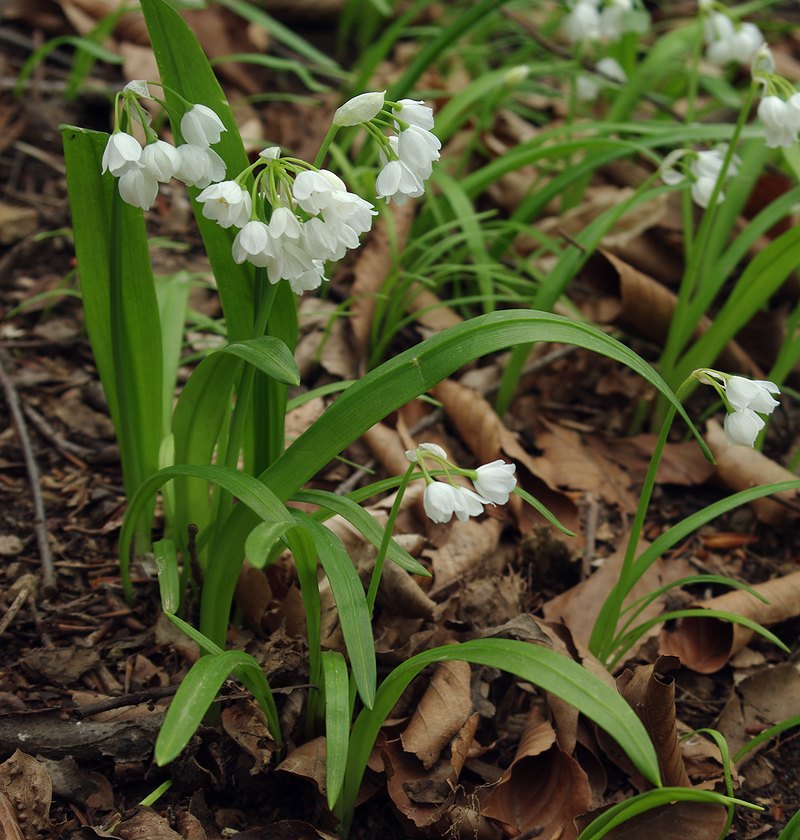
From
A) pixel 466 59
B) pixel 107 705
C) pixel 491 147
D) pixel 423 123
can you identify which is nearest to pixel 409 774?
pixel 107 705

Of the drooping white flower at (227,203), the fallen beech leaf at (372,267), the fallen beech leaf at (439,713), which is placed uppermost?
the drooping white flower at (227,203)

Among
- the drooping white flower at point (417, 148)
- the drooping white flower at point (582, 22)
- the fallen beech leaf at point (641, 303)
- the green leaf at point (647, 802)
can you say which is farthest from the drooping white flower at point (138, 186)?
the drooping white flower at point (582, 22)

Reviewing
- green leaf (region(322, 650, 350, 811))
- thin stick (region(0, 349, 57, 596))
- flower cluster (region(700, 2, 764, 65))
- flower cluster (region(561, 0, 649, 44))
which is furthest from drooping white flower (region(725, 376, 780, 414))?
flower cluster (region(561, 0, 649, 44))

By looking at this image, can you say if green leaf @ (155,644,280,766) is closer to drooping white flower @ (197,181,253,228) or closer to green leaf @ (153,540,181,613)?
green leaf @ (153,540,181,613)

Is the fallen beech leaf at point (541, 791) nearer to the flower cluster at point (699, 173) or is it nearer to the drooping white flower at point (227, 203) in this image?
the drooping white flower at point (227, 203)

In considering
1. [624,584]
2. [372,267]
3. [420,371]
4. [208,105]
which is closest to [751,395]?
[624,584]

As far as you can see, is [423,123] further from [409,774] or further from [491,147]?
[491,147]
